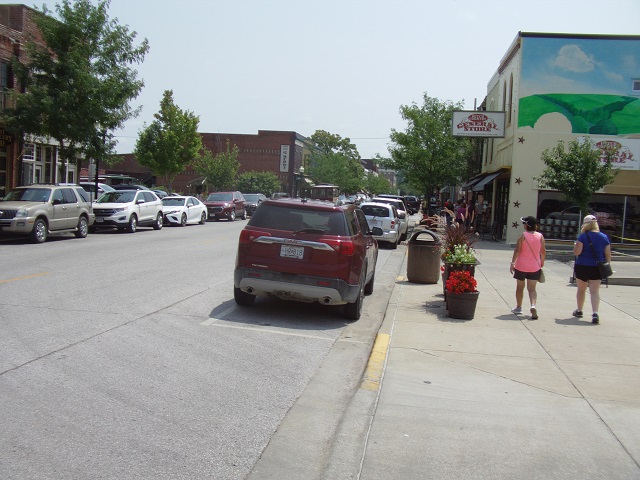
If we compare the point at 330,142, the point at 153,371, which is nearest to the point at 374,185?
the point at 330,142

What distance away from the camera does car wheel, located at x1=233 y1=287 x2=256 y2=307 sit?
10.1 meters

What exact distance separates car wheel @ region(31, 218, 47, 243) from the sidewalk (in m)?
12.6

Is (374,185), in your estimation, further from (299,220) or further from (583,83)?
(299,220)

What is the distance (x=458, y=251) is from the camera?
1122 centimetres

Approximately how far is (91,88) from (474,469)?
77.3ft

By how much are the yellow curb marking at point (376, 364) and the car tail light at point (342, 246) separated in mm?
1226

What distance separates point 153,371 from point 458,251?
247 inches

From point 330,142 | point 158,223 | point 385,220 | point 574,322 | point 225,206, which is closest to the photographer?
point 574,322

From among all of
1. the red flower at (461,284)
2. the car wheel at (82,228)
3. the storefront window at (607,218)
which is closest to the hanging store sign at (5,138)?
the car wheel at (82,228)

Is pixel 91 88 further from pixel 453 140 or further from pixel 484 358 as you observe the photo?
pixel 453 140

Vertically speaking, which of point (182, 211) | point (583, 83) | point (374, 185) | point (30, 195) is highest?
point (583, 83)

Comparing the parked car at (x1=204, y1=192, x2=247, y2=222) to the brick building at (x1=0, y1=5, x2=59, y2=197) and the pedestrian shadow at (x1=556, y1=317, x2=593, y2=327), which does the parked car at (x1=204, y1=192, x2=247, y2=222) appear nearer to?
the brick building at (x1=0, y1=5, x2=59, y2=197)

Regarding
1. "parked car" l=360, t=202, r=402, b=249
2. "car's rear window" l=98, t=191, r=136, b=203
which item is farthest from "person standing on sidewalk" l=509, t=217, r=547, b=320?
"car's rear window" l=98, t=191, r=136, b=203

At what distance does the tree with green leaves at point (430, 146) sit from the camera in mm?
43438
